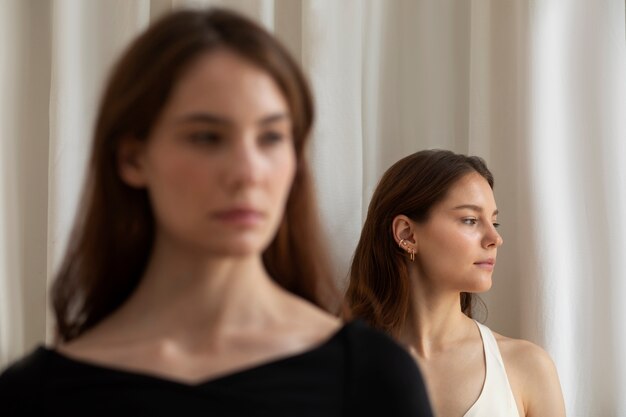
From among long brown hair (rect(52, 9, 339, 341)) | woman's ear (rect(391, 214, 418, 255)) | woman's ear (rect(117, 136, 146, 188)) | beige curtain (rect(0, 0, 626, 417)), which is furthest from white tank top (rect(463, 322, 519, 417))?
woman's ear (rect(117, 136, 146, 188))

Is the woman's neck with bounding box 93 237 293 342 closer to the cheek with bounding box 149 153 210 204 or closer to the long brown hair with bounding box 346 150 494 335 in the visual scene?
the cheek with bounding box 149 153 210 204

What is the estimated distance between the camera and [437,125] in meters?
2.57

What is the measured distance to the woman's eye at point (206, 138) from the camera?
1.20m

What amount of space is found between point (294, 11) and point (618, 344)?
1080mm

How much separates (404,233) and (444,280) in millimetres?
149

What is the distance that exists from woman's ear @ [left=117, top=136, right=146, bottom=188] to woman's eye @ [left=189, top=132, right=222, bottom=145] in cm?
9

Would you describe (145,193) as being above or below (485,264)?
above

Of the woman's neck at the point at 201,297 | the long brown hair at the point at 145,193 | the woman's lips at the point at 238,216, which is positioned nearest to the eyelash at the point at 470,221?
the long brown hair at the point at 145,193

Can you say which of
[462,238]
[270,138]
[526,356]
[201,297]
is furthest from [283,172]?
[526,356]

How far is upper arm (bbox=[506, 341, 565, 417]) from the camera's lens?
2.35m

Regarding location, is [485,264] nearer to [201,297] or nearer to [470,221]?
[470,221]

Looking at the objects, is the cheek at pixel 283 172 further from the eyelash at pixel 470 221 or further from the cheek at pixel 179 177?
the eyelash at pixel 470 221

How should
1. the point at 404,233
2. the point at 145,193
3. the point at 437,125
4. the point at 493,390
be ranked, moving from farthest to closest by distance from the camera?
1. the point at 437,125
2. the point at 404,233
3. the point at 493,390
4. the point at 145,193

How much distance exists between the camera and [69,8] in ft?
7.51
